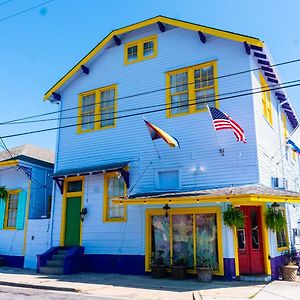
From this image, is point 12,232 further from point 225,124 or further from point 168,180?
point 225,124

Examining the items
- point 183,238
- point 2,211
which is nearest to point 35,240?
point 2,211

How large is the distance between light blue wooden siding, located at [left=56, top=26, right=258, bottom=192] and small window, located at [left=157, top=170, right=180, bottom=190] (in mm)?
270

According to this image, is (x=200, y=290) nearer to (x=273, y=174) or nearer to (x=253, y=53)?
(x=273, y=174)

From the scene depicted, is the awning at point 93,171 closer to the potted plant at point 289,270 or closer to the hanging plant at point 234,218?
the hanging plant at point 234,218

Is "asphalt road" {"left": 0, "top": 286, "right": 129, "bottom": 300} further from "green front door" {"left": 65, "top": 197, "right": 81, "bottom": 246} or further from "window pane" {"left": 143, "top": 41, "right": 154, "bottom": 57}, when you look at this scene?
"window pane" {"left": 143, "top": 41, "right": 154, "bottom": 57}

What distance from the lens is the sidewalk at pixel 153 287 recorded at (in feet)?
33.2

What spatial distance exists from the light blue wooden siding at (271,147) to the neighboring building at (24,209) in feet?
31.6

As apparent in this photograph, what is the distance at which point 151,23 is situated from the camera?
16.0 meters

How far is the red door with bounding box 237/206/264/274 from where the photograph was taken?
42.7ft

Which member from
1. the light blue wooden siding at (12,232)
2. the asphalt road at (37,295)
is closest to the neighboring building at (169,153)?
the light blue wooden siding at (12,232)

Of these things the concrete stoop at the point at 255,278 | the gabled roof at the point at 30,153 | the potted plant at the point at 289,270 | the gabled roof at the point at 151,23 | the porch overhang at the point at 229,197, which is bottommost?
the concrete stoop at the point at 255,278

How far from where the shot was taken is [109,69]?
57.1 ft

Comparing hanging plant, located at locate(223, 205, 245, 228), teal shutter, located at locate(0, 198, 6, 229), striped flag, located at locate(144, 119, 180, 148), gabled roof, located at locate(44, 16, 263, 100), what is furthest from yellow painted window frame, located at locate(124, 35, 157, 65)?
teal shutter, located at locate(0, 198, 6, 229)

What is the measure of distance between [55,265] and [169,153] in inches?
259
